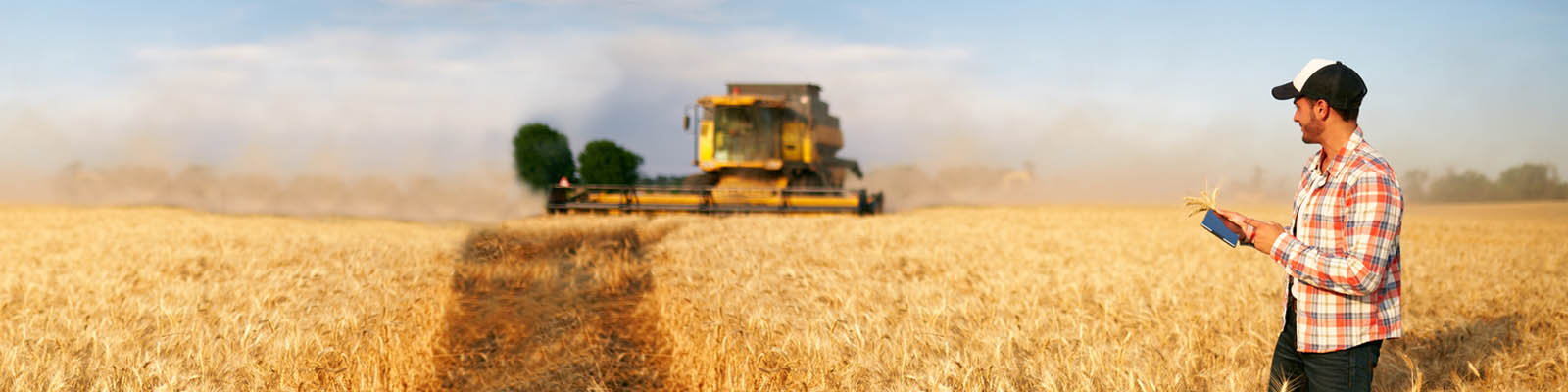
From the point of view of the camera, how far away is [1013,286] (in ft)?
19.9

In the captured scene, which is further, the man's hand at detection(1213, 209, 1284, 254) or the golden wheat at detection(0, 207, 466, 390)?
the golden wheat at detection(0, 207, 466, 390)

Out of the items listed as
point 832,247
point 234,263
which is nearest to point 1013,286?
point 832,247

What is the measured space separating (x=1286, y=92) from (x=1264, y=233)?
475 millimetres

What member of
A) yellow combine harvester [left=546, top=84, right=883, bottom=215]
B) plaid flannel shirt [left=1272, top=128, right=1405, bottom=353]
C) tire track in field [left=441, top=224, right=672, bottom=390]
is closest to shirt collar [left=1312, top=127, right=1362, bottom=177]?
plaid flannel shirt [left=1272, top=128, right=1405, bottom=353]

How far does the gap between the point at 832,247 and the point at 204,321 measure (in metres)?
6.33

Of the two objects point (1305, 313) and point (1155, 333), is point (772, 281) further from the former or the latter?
point (1305, 313)

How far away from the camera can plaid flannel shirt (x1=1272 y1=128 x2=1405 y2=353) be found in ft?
7.97

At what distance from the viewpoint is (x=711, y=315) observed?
551 cm

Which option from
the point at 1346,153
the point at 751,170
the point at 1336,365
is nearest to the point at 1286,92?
the point at 1346,153

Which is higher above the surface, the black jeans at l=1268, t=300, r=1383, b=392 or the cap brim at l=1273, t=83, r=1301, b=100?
the cap brim at l=1273, t=83, r=1301, b=100

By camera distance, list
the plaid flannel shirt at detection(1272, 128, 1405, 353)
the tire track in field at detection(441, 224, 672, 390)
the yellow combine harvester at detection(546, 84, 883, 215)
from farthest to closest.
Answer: the yellow combine harvester at detection(546, 84, 883, 215) < the tire track in field at detection(441, 224, 672, 390) < the plaid flannel shirt at detection(1272, 128, 1405, 353)

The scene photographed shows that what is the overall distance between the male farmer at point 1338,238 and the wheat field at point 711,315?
0.62 metres

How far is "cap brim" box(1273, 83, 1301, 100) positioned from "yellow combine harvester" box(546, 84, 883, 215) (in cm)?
1554

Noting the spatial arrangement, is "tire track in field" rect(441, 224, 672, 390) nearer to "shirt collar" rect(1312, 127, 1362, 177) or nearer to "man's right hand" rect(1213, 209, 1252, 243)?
"man's right hand" rect(1213, 209, 1252, 243)
